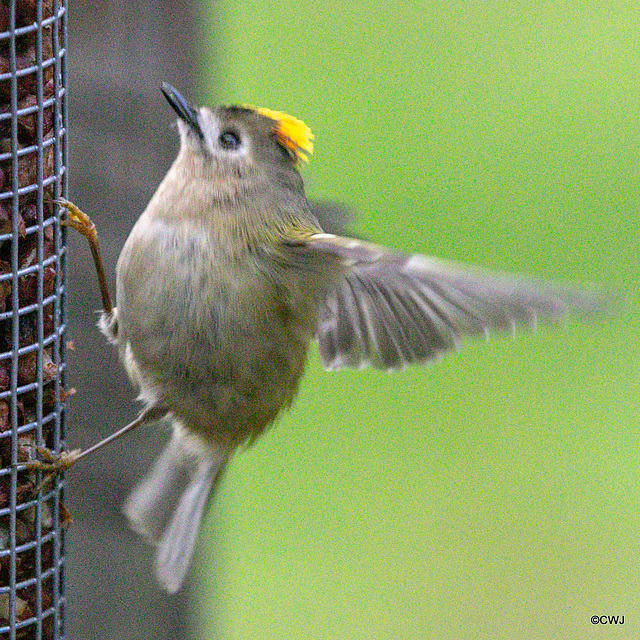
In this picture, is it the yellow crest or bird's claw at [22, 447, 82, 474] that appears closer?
bird's claw at [22, 447, 82, 474]

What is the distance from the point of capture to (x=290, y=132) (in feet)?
14.0

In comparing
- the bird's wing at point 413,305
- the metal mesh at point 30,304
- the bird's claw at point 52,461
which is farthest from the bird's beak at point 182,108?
the bird's claw at point 52,461

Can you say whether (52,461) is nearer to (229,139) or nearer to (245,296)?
(245,296)

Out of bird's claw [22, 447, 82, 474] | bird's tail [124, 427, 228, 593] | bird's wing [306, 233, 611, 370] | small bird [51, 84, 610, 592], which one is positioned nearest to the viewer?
bird's wing [306, 233, 611, 370]

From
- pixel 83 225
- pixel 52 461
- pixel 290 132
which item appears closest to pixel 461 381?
pixel 290 132

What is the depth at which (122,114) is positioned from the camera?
4.89m

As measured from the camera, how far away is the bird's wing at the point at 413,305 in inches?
127

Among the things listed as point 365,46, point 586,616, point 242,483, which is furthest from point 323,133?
point 586,616

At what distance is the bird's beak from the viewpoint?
4.04m

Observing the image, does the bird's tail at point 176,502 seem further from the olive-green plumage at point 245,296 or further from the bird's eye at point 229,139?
the bird's eye at point 229,139

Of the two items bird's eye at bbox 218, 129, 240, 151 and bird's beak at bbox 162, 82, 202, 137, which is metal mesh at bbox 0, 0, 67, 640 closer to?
bird's beak at bbox 162, 82, 202, 137

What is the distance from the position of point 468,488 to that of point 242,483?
1.55 meters

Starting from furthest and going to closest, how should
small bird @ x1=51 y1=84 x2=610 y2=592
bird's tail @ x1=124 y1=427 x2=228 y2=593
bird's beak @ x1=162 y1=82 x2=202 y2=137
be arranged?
bird's tail @ x1=124 y1=427 x2=228 y2=593 → bird's beak @ x1=162 y1=82 x2=202 y2=137 → small bird @ x1=51 y1=84 x2=610 y2=592

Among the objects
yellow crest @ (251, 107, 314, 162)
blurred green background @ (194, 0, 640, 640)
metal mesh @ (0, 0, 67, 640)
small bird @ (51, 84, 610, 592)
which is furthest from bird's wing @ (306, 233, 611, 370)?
blurred green background @ (194, 0, 640, 640)
